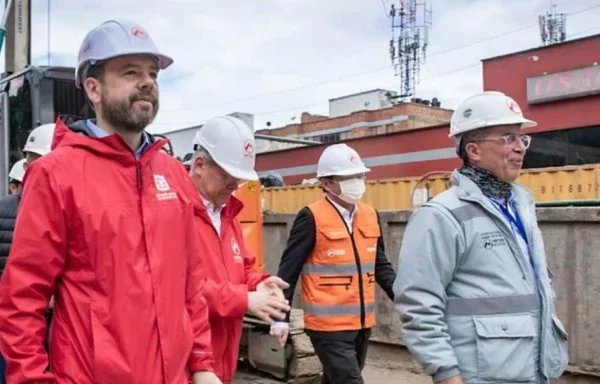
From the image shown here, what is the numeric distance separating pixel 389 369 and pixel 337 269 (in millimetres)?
3583

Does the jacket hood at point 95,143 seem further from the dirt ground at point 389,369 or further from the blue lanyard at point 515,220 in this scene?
the dirt ground at point 389,369

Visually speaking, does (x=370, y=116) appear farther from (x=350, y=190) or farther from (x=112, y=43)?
(x=112, y=43)

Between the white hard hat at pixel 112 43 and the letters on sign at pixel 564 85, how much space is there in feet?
48.5

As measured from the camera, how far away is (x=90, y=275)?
2.04 meters

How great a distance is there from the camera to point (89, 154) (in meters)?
2.12

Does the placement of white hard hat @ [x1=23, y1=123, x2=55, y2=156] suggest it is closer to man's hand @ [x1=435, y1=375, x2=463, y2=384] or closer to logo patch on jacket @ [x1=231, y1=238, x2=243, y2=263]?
logo patch on jacket @ [x1=231, y1=238, x2=243, y2=263]

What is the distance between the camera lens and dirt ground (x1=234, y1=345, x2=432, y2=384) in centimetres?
721

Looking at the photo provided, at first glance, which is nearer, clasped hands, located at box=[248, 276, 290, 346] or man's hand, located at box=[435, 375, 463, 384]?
man's hand, located at box=[435, 375, 463, 384]

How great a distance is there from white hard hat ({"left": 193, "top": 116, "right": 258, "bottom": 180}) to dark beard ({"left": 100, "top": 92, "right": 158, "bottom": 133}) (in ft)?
2.99

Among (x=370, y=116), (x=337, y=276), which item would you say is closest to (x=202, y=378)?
(x=337, y=276)

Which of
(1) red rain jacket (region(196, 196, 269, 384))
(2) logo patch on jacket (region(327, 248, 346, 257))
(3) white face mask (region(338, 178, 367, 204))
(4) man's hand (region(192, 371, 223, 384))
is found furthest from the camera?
(3) white face mask (region(338, 178, 367, 204))

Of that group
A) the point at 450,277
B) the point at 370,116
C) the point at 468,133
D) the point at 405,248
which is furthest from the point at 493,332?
the point at 370,116

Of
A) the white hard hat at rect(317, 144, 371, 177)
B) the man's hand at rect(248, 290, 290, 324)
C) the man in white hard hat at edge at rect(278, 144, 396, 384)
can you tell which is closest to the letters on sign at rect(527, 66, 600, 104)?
the white hard hat at rect(317, 144, 371, 177)

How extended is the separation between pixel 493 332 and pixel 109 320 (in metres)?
1.40
